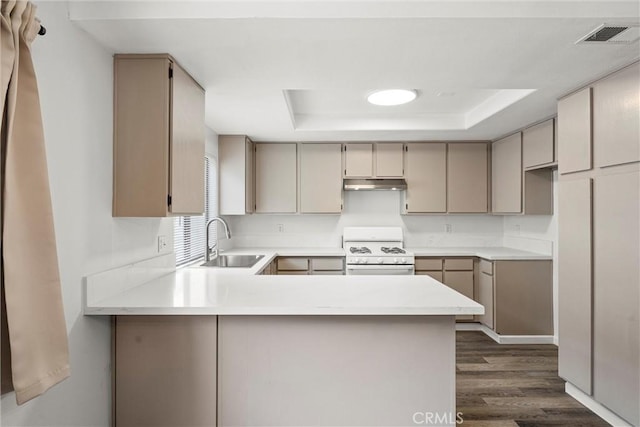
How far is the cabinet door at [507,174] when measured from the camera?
11.9 feet

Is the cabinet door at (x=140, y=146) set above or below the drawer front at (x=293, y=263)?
above

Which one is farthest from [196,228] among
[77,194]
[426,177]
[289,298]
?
[426,177]

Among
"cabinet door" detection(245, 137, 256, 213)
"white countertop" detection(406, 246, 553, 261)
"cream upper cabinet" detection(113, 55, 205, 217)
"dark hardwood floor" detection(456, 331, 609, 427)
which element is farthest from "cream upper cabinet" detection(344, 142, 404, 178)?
"cream upper cabinet" detection(113, 55, 205, 217)

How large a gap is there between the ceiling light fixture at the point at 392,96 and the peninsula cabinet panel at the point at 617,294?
1.45m

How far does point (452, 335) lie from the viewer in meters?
1.60

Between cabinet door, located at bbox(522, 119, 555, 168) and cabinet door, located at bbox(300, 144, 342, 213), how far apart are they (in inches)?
78.6

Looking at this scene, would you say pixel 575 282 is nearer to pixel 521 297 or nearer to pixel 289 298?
pixel 521 297

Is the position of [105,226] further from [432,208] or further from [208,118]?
[432,208]

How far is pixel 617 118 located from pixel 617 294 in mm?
1073

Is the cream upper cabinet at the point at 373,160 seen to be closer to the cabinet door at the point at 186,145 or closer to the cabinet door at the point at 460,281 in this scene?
the cabinet door at the point at 460,281

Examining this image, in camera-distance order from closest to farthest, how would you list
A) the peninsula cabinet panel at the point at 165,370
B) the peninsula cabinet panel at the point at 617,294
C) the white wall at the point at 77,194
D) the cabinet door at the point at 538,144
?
the white wall at the point at 77,194
the peninsula cabinet panel at the point at 165,370
the peninsula cabinet panel at the point at 617,294
the cabinet door at the point at 538,144

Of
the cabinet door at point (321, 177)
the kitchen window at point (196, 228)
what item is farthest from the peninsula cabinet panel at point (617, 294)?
the kitchen window at point (196, 228)

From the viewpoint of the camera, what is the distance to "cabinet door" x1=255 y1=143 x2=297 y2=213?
4.15 metres

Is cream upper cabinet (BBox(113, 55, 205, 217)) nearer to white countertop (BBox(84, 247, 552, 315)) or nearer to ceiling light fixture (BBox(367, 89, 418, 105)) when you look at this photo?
white countertop (BBox(84, 247, 552, 315))
